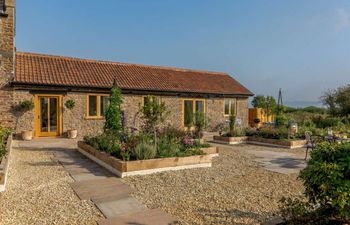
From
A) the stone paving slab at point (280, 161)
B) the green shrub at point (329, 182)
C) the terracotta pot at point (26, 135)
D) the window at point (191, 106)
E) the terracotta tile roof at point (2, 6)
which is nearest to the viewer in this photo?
the green shrub at point (329, 182)

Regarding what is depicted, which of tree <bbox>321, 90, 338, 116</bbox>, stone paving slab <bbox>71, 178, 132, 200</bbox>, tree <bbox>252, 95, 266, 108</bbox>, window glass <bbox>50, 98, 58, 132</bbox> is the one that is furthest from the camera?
tree <bbox>252, 95, 266, 108</bbox>

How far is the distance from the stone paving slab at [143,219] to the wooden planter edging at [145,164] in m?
2.19

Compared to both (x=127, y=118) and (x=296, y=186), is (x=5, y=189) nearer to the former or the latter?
(x=296, y=186)

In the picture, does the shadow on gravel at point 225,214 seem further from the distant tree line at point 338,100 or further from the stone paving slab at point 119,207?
the distant tree line at point 338,100

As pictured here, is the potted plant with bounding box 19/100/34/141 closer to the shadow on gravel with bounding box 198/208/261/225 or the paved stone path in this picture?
the paved stone path

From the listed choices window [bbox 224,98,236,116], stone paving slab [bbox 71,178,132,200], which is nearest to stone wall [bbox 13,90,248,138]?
window [bbox 224,98,236,116]

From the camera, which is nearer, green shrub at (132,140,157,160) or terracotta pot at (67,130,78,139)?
green shrub at (132,140,157,160)

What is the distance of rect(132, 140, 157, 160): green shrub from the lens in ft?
22.2

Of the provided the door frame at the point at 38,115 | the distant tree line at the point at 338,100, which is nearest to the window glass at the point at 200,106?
the door frame at the point at 38,115

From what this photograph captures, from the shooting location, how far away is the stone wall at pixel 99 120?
13.0 meters

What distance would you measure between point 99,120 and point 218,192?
11.1 meters

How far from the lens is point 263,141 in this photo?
1281cm

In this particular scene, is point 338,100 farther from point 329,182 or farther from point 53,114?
point 329,182

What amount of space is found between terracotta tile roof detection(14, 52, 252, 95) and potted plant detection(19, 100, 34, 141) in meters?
1.03
